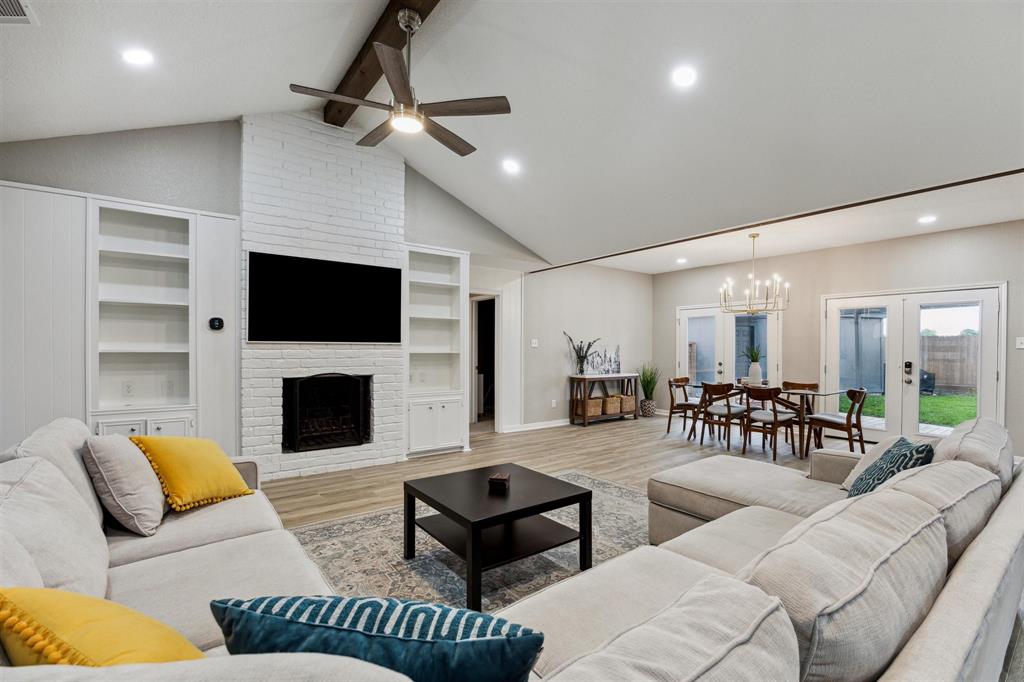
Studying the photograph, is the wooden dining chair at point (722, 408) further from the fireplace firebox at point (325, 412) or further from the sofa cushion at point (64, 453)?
the sofa cushion at point (64, 453)

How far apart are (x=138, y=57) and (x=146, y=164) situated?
1.42 m

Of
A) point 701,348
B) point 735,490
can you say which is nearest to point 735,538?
point 735,490

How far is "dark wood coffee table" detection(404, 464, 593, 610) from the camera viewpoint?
214cm

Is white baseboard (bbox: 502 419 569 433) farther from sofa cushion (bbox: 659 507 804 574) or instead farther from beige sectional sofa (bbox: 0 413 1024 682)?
sofa cushion (bbox: 659 507 804 574)

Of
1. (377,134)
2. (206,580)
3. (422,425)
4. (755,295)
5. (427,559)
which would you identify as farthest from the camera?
(755,295)

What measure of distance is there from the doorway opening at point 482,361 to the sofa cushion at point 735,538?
571cm

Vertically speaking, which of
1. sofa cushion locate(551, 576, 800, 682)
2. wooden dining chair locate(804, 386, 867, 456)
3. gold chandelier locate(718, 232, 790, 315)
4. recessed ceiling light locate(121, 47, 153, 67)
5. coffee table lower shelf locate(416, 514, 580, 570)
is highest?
recessed ceiling light locate(121, 47, 153, 67)

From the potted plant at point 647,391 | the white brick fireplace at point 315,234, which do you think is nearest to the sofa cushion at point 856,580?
the white brick fireplace at point 315,234

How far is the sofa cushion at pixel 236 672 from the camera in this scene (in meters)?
0.49

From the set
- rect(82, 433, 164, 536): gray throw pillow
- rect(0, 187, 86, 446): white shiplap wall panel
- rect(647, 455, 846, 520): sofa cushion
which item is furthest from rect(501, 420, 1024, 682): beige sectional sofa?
rect(0, 187, 86, 446): white shiplap wall panel

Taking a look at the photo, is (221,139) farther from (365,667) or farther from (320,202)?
(365,667)

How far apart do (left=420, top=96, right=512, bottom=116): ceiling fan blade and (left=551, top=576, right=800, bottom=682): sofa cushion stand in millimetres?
2736

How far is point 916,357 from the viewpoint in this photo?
18.7ft

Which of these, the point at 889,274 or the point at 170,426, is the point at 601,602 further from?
the point at 889,274
